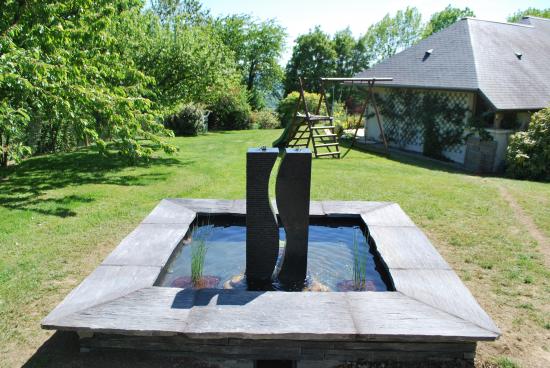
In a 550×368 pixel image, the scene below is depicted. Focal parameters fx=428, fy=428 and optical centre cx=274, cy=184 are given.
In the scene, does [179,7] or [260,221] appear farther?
[179,7]

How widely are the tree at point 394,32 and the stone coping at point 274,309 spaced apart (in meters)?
63.3

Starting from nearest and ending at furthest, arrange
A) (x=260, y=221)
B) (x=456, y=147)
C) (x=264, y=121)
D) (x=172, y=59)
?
(x=260, y=221) → (x=172, y=59) → (x=456, y=147) → (x=264, y=121)

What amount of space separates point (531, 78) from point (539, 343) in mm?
14548

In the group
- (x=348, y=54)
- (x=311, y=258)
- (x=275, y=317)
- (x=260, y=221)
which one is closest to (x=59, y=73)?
(x=260, y=221)

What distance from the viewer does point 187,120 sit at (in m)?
21.2

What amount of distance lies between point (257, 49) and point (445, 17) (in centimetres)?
3548

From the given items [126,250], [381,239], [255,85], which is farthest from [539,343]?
[255,85]

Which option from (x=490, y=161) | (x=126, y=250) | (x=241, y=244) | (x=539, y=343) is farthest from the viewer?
(x=490, y=161)

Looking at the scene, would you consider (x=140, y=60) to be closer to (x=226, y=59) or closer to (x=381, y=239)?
(x=226, y=59)

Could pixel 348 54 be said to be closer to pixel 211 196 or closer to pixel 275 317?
pixel 211 196

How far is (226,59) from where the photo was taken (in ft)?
47.0

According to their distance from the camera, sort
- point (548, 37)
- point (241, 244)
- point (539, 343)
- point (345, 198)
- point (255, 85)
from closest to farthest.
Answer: point (539, 343) < point (241, 244) < point (345, 198) < point (548, 37) < point (255, 85)

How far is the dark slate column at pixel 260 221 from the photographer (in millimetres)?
4488

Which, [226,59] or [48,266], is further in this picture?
[226,59]
